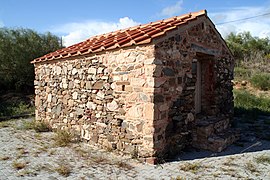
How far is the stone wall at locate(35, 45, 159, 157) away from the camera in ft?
14.3

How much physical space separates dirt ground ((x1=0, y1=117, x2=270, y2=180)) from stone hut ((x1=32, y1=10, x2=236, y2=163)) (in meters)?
0.27

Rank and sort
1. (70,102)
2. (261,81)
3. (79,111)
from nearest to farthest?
1. (79,111)
2. (70,102)
3. (261,81)

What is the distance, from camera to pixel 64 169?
3.96 meters

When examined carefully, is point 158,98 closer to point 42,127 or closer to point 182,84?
point 182,84

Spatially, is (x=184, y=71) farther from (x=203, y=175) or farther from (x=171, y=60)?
(x=203, y=175)

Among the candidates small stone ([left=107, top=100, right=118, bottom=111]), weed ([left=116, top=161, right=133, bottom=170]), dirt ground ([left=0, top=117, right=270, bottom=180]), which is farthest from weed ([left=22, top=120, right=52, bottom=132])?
weed ([left=116, top=161, right=133, bottom=170])

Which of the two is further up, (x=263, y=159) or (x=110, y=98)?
(x=110, y=98)

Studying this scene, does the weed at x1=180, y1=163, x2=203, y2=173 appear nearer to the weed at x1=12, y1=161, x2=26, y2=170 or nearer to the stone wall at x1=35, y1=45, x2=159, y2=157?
the stone wall at x1=35, y1=45, x2=159, y2=157

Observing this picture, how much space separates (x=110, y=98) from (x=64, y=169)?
170 centimetres

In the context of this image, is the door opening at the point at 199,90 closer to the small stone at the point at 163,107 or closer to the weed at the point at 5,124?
the small stone at the point at 163,107

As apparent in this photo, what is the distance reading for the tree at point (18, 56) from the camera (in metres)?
12.4

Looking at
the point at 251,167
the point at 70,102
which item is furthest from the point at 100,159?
the point at 251,167

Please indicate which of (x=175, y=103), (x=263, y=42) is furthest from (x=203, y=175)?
(x=263, y=42)

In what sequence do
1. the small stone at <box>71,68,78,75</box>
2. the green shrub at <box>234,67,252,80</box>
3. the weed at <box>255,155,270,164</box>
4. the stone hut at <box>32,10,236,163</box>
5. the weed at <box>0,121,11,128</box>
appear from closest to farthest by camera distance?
the stone hut at <box>32,10,236,163</box>, the weed at <box>255,155,270,164</box>, the small stone at <box>71,68,78,75</box>, the weed at <box>0,121,11,128</box>, the green shrub at <box>234,67,252,80</box>
